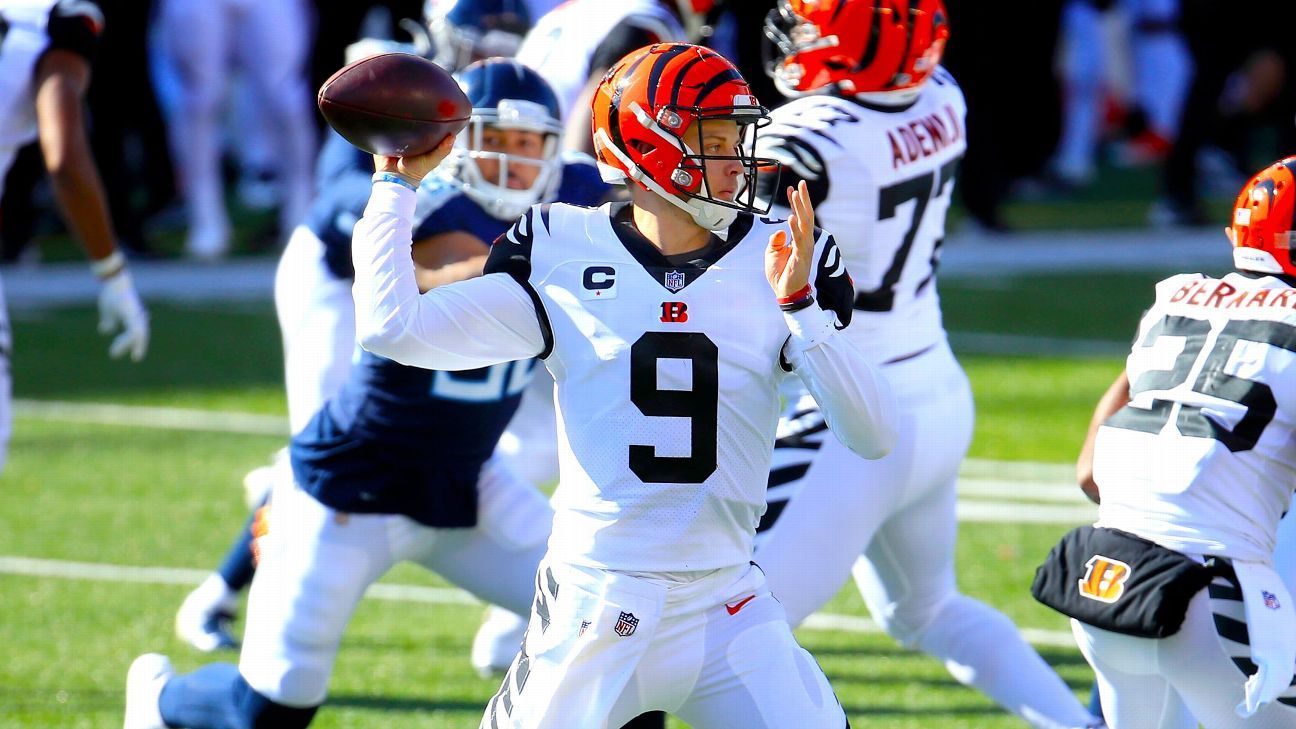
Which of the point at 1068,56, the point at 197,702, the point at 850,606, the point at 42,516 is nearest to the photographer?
the point at 197,702

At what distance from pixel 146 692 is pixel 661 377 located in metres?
1.78

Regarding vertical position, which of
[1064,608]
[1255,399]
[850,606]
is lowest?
[850,606]

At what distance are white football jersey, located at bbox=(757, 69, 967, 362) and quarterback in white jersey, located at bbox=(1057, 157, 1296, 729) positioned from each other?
709 mm

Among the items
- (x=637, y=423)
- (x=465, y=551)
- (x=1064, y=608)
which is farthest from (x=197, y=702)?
(x=1064, y=608)

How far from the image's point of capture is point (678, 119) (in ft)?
10.1

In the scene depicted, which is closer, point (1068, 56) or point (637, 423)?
point (637, 423)

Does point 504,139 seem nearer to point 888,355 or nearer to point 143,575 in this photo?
point 888,355

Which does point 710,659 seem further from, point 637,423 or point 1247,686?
point 1247,686

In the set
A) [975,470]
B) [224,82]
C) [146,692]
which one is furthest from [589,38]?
[224,82]

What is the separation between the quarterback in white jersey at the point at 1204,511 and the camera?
335 centimetres

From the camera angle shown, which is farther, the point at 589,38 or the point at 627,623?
the point at 589,38

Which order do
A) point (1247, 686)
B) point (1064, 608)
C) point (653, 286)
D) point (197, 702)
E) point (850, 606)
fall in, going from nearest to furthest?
point (653, 286)
point (1247, 686)
point (1064, 608)
point (197, 702)
point (850, 606)

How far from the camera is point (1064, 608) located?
11.5 feet

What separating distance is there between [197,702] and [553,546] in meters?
1.24
